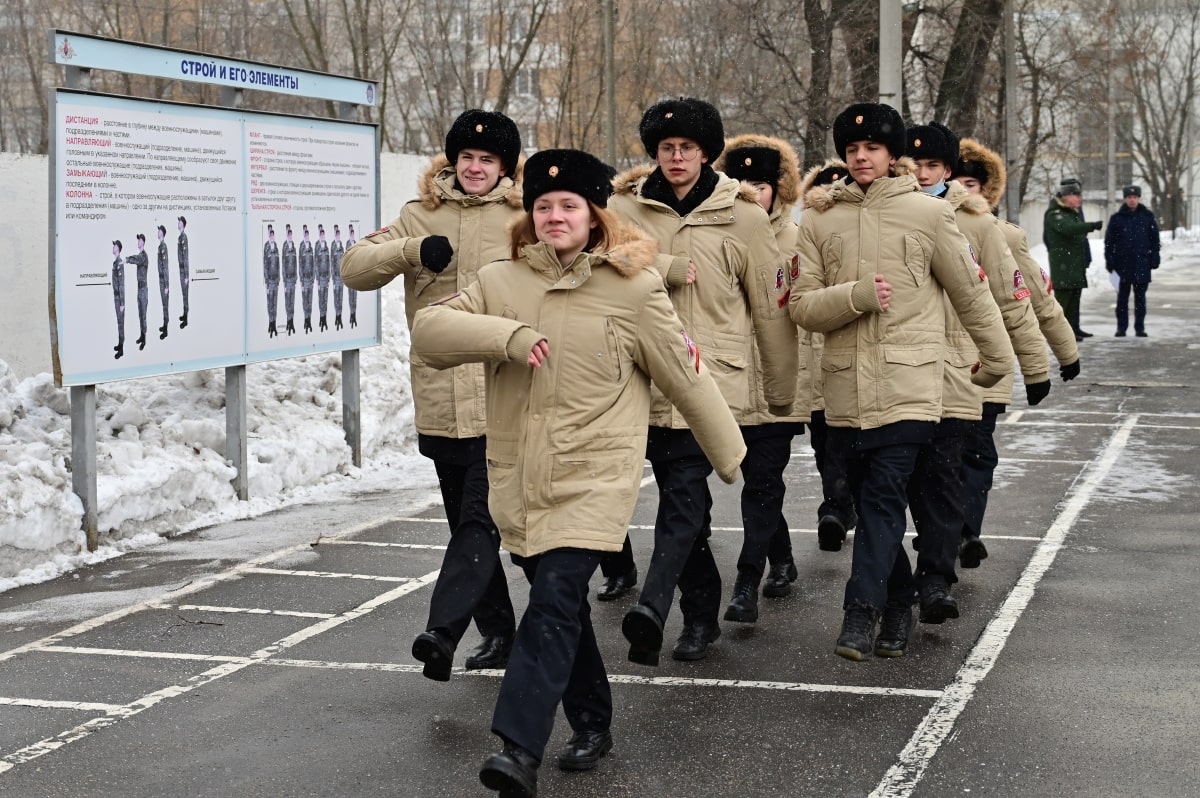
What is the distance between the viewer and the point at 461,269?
5988 millimetres

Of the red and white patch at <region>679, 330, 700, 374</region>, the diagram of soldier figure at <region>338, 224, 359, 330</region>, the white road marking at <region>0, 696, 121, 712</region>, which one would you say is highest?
the diagram of soldier figure at <region>338, 224, 359, 330</region>

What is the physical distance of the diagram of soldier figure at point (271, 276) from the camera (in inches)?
389

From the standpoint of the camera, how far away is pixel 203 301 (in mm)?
9312

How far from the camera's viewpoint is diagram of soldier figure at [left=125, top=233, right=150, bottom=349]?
28.2 feet

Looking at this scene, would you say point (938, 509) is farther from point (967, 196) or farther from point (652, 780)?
point (652, 780)

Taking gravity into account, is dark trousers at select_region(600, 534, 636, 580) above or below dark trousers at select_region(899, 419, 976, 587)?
below

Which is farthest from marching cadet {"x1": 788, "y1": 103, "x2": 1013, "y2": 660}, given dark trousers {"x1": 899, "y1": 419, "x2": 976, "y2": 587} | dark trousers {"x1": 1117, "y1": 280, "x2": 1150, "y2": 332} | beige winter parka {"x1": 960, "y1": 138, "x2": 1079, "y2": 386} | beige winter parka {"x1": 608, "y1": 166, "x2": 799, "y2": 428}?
dark trousers {"x1": 1117, "y1": 280, "x2": 1150, "y2": 332}

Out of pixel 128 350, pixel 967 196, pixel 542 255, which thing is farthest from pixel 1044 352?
pixel 128 350

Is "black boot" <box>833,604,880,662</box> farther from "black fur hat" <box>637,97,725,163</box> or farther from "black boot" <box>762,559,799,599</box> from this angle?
"black fur hat" <box>637,97,725,163</box>

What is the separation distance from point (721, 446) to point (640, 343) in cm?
41

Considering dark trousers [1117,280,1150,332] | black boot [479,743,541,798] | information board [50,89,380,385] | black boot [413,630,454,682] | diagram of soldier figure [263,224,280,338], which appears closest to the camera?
black boot [479,743,541,798]

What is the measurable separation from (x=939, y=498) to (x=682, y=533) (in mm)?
1484

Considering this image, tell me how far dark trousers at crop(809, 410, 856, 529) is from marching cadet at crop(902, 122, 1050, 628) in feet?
1.19

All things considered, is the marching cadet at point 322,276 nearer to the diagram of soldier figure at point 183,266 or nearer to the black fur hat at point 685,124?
the diagram of soldier figure at point 183,266
